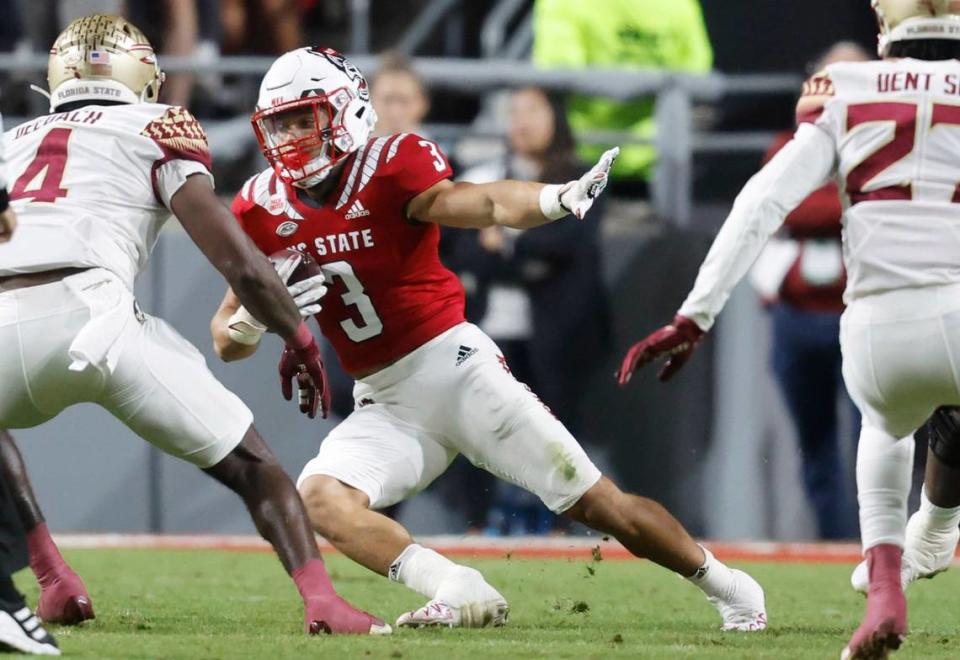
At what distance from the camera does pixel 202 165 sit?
15.5 feet

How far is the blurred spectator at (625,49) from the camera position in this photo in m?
8.95

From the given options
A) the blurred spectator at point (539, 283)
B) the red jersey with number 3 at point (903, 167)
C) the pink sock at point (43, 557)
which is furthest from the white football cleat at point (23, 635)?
the blurred spectator at point (539, 283)

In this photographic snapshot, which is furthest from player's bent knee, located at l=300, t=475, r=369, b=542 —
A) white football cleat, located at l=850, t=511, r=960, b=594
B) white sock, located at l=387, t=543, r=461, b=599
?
white football cleat, located at l=850, t=511, r=960, b=594

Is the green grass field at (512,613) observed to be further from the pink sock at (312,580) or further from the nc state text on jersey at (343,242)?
the nc state text on jersey at (343,242)

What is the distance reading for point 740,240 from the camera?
165 inches

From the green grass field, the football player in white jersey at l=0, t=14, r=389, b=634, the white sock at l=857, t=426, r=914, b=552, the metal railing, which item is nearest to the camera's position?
the white sock at l=857, t=426, r=914, b=552

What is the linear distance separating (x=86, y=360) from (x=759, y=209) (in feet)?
5.49

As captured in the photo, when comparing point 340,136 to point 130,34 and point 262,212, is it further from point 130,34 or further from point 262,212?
point 130,34

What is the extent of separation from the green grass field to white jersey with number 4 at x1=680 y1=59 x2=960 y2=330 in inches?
37.5

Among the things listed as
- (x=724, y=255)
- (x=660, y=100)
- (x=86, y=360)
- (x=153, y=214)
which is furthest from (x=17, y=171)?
(x=660, y=100)

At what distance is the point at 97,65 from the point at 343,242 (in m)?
0.85

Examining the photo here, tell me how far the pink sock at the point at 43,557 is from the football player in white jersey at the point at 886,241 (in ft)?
6.02

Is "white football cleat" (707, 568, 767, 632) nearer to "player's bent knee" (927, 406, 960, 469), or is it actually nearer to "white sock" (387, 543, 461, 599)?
"player's bent knee" (927, 406, 960, 469)

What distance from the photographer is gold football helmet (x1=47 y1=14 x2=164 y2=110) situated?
486 centimetres
